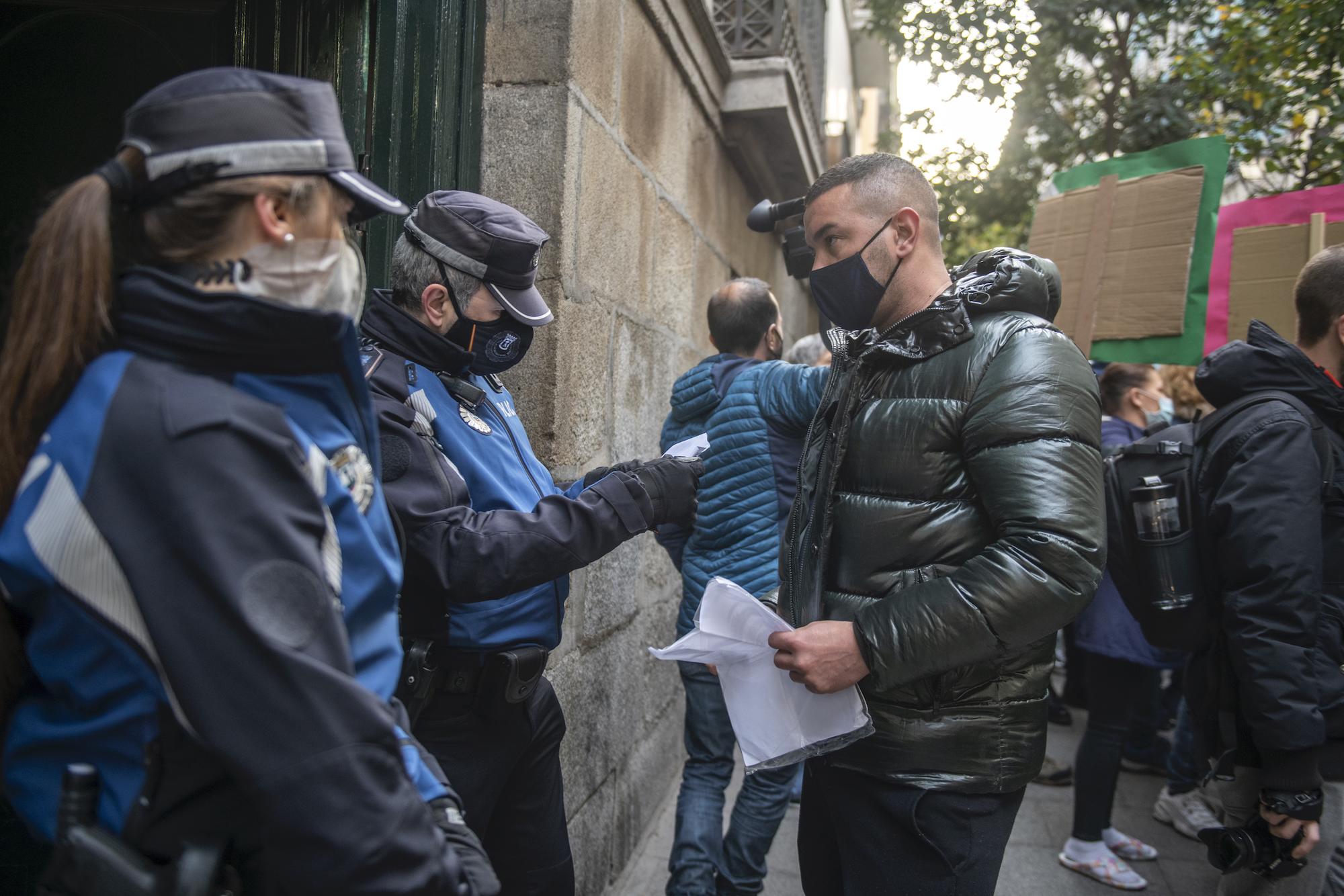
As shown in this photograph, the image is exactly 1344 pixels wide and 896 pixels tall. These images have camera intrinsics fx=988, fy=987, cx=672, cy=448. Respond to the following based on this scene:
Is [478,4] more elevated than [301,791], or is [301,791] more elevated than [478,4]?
[478,4]

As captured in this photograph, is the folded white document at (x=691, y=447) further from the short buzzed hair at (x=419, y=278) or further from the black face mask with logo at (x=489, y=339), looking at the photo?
the short buzzed hair at (x=419, y=278)

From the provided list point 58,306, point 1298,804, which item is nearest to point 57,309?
point 58,306

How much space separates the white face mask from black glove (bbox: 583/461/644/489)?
910 millimetres

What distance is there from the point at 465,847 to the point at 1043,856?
341 cm

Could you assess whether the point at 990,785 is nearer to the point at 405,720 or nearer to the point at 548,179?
the point at 405,720

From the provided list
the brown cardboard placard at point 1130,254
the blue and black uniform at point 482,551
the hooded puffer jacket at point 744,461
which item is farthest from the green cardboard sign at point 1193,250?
the blue and black uniform at point 482,551

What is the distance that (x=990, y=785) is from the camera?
70.8 inches

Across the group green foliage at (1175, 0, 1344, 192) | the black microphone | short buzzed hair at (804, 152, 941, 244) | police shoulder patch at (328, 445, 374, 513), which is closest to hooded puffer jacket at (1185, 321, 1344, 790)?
short buzzed hair at (804, 152, 941, 244)

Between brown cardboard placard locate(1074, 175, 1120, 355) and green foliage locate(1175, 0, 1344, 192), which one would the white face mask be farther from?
green foliage locate(1175, 0, 1344, 192)

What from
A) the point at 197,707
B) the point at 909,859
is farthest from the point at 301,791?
the point at 909,859

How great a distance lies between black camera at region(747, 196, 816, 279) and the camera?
2672mm

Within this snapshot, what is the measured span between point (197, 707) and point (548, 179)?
7.17 ft

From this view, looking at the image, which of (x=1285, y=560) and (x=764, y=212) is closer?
(x=1285, y=560)

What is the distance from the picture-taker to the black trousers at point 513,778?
203 cm
